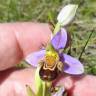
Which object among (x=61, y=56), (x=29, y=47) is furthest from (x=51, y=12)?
(x=61, y=56)

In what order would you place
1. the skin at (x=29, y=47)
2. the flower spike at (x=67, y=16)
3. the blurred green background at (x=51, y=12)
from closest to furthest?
the flower spike at (x=67, y=16) → the skin at (x=29, y=47) → the blurred green background at (x=51, y=12)

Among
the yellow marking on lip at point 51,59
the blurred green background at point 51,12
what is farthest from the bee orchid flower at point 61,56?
the blurred green background at point 51,12

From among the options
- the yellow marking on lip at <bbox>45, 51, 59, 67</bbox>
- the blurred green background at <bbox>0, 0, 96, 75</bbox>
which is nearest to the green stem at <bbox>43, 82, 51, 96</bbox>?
the yellow marking on lip at <bbox>45, 51, 59, 67</bbox>

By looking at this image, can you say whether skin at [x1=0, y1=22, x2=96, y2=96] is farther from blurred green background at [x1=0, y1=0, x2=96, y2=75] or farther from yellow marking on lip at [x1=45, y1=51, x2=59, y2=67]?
blurred green background at [x1=0, y1=0, x2=96, y2=75]

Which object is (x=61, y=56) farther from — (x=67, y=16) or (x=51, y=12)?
(x=51, y=12)

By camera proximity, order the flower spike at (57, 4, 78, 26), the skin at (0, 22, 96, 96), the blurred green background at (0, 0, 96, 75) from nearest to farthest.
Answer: the flower spike at (57, 4, 78, 26), the skin at (0, 22, 96, 96), the blurred green background at (0, 0, 96, 75)

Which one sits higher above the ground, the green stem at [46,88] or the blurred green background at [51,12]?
the green stem at [46,88]

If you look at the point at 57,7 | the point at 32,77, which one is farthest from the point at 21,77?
the point at 57,7

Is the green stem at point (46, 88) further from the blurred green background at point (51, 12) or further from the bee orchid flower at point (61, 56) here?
the blurred green background at point (51, 12)

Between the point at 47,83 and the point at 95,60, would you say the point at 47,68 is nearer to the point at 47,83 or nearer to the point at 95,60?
the point at 47,83

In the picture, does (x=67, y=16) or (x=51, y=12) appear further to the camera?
(x=51, y=12)
